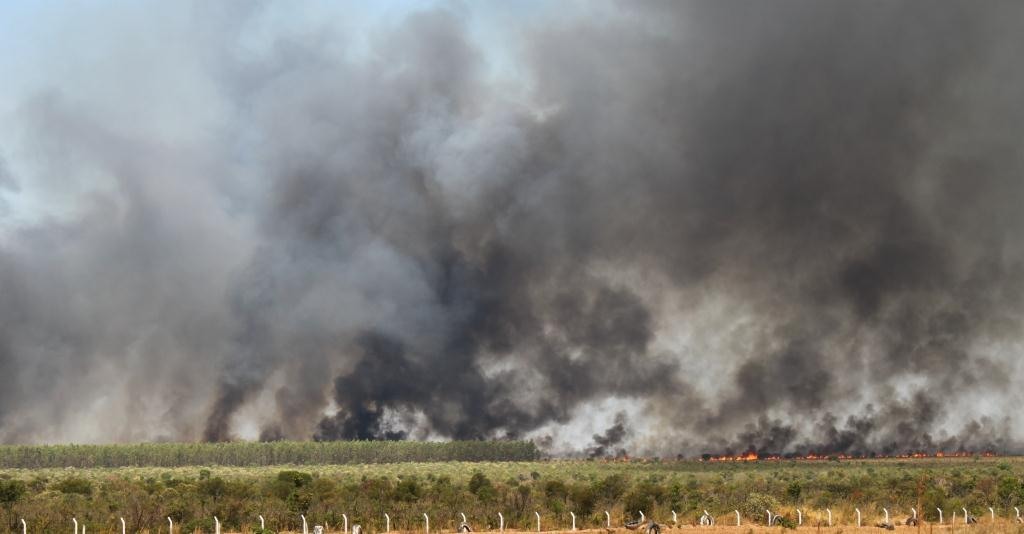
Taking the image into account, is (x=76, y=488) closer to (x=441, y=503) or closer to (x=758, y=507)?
(x=441, y=503)

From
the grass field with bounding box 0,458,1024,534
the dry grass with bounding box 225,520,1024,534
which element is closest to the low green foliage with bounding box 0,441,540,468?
the grass field with bounding box 0,458,1024,534

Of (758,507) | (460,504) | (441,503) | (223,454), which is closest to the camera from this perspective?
(758,507)

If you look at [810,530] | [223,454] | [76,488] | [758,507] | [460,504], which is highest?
[223,454]

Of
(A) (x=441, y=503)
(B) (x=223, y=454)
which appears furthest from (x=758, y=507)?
(B) (x=223, y=454)

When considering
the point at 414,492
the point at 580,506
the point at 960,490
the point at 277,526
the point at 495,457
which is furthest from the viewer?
the point at 495,457

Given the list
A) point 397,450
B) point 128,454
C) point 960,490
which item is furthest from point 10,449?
point 960,490

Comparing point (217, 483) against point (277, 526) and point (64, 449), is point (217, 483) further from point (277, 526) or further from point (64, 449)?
point (64, 449)

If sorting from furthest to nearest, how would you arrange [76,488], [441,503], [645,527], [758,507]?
[76,488] < [441,503] < [758,507] < [645,527]

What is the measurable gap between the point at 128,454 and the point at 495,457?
197 ft

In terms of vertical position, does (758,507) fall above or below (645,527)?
above

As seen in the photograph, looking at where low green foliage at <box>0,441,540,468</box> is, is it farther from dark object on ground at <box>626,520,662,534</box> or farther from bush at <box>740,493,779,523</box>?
→ dark object on ground at <box>626,520,662,534</box>

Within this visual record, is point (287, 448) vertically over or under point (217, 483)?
over

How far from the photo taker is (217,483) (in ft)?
250

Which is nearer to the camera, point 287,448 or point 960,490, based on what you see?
point 960,490
